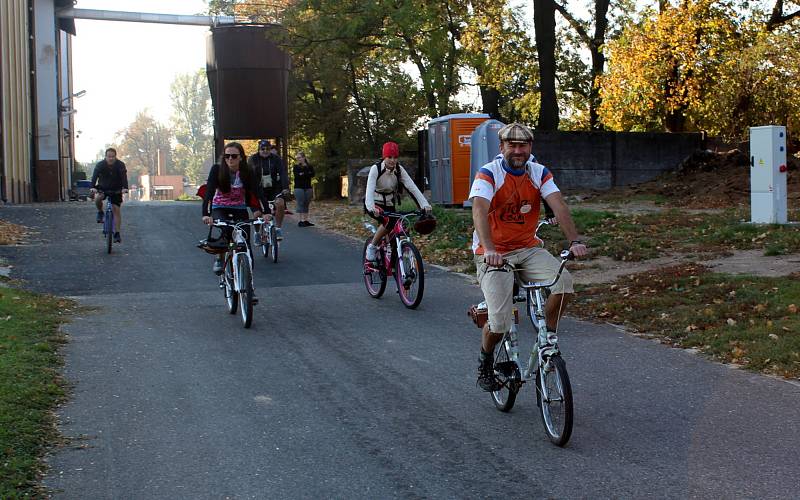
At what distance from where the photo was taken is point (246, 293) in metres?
10.3

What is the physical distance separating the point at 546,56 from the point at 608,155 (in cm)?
356

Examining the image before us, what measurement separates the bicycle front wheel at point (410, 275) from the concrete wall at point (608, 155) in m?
17.4

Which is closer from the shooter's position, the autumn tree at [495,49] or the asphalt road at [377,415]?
the asphalt road at [377,415]

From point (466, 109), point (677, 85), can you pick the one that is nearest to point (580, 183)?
point (677, 85)

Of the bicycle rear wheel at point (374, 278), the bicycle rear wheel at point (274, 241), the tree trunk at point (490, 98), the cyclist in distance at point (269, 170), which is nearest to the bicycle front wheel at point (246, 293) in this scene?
the bicycle rear wheel at point (374, 278)

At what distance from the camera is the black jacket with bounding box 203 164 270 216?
36.0 feet

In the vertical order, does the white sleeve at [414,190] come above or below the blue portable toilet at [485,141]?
below

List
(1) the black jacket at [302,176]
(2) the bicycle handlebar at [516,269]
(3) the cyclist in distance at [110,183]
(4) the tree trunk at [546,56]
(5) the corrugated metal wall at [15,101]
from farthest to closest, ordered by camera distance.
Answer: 1. (5) the corrugated metal wall at [15,101]
2. (4) the tree trunk at [546,56]
3. (1) the black jacket at [302,176]
4. (3) the cyclist in distance at [110,183]
5. (2) the bicycle handlebar at [516,269]

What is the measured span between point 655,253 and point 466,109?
27.9 meters

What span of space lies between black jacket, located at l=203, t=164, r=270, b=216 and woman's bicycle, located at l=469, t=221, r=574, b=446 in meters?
4.91

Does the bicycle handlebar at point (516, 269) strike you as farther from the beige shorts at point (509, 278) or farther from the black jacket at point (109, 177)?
the black jacket at point (109, 177)

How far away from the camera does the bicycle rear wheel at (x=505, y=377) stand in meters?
6.40

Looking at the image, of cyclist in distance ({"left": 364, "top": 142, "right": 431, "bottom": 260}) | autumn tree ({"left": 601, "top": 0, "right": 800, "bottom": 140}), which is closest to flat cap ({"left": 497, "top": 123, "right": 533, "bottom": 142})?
cyclist in distance ({"left": 364, "top": 142, "right": 431, "bottom": 260})

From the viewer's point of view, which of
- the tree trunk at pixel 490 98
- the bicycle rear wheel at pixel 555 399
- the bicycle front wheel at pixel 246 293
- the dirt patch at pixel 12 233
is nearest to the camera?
the bicycle rear wheel at pixel 555 399
